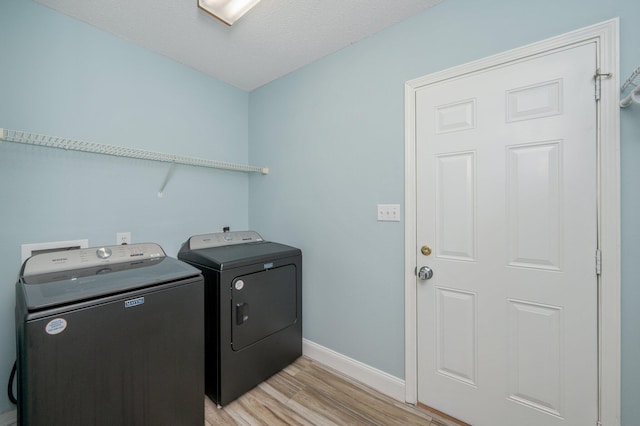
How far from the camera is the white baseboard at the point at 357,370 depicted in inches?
66.6

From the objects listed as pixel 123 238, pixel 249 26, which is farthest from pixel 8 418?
pixel 249 26

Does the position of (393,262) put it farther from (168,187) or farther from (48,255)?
(48,255)

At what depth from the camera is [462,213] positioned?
148 centimetres

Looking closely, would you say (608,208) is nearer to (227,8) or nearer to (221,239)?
(227,8)

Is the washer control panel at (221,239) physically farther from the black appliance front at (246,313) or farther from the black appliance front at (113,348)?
the black appliance front at (113,348)

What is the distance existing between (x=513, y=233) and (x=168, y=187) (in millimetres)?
2439

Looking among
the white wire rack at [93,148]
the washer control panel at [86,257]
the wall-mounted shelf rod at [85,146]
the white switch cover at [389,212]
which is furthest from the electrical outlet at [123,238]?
the white switch cover at [389,212]

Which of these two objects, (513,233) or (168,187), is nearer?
(513,233)

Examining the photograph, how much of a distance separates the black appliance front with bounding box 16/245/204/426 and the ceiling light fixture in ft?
5.10

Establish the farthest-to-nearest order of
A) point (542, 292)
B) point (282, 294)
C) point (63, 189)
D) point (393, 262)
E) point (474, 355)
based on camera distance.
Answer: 1. point (282, 294)
2. point (393, 262)
3. point (63, 189)
4. point (474, 355)
5. point (542, 292)

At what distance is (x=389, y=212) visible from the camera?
172 centimetres

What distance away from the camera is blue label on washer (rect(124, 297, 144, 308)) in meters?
1.12

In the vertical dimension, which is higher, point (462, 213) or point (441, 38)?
point (441, 38)

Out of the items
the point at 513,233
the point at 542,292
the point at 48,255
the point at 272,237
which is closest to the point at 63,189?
the point at 48,255
